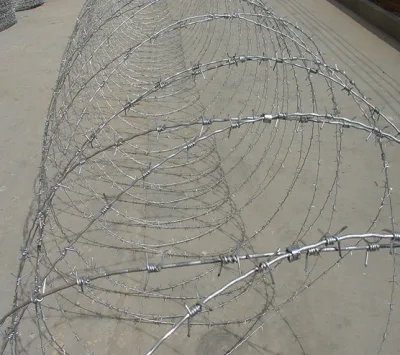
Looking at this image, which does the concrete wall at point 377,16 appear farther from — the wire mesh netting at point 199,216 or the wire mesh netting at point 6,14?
the wire mesh netting at point 6,14

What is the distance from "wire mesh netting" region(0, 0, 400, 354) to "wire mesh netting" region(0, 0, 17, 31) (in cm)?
326

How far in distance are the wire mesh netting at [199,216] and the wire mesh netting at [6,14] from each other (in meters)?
3.26

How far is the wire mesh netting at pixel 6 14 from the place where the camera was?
22.2ft

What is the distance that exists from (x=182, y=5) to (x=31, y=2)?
2866 millimetres

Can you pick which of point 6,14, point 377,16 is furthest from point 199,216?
point 6,14

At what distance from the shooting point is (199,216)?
3.00 meters

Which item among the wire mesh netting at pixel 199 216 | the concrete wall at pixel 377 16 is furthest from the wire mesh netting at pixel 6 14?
the concrete wall at pixel 377 16

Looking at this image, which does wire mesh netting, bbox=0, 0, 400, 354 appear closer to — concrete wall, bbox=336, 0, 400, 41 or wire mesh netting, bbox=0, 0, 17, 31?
concrete wall, bbox=336, 0, 400, 41

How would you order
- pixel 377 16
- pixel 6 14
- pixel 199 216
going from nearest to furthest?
pixel 199 216
pixel 377 16
pixel 6 14

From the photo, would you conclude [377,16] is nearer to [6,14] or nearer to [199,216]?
[199,216]

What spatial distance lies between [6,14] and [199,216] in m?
5.69

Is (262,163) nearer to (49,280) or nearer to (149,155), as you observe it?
(149,155)

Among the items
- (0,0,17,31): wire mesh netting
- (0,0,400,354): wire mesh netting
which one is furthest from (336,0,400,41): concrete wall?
(0,0,17,31): wire mesh netting

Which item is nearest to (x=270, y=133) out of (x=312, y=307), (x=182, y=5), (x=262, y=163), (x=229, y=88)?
(x=262, y=163)
